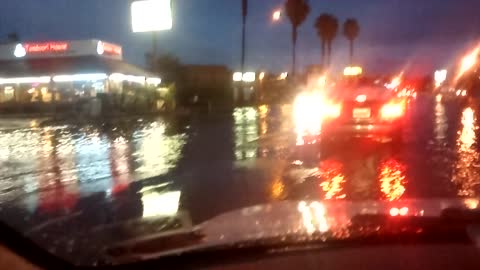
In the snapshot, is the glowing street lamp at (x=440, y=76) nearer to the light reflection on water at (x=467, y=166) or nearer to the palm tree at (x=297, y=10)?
the palm tree at (x=297, y=10)

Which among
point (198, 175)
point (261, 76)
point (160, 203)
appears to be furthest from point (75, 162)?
point (261, 76)

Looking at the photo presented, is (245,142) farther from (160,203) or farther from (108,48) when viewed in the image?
(108,48)

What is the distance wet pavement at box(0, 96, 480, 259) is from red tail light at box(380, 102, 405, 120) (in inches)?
32.9

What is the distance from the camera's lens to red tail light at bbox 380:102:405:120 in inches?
778

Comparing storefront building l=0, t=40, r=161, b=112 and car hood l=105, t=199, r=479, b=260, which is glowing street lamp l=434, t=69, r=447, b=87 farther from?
car hood l=105, t=199, r=479, b=260

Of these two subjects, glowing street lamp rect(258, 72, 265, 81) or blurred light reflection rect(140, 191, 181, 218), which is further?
glowing street lamp rect(258, 72, 265, 81)

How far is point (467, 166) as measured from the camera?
676 inches

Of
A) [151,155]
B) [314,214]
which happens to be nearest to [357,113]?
[151,155]

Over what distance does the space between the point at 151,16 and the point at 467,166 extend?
51217 mm

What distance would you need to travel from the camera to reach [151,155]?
21.5 m

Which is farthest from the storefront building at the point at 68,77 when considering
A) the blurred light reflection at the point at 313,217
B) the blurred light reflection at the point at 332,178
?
Result: the blurred light reflection at the point at 313,217

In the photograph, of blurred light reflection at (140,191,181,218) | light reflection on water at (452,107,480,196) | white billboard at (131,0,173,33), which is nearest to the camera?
blurred light reflection at (140,191,181,218)

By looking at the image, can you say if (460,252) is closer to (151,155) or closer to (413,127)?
(151,155)

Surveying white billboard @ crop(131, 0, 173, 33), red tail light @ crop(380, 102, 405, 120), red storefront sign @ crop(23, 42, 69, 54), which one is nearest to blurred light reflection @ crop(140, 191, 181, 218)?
red tail light @ crop(380, 102, 405, 120)
